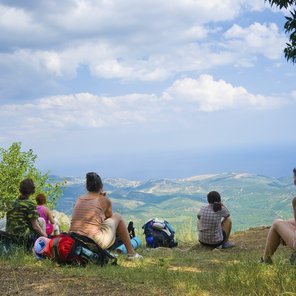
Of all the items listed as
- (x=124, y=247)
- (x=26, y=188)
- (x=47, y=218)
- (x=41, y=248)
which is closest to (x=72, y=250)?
(x=41, y=248)

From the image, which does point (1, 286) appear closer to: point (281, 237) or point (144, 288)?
point (144, 288)

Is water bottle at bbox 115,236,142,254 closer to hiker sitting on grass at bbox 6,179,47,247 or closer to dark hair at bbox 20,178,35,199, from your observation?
hiker sitting on grass at bbox 6,179,47,247

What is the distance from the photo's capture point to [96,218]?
782cm

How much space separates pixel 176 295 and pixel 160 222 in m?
7.50

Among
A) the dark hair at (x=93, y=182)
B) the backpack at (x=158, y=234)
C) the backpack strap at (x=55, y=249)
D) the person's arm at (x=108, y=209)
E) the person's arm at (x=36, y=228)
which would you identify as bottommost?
the backpack at (x=158, y=234)

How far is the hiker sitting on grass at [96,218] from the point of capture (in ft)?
25.5

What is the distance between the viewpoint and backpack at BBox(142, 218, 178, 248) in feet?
39.0

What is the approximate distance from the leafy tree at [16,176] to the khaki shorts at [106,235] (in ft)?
43.1

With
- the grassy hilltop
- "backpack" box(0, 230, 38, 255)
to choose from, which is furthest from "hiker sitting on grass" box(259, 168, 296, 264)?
"backpack" box(0, 230, 38, 255)

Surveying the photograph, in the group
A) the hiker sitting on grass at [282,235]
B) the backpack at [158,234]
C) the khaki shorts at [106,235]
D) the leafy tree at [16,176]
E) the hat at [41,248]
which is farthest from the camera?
the leafy tree at [16,176]

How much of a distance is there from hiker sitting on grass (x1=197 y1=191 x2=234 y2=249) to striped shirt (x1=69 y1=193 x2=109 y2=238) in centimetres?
390

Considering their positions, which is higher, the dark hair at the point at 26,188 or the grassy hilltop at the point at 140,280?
the dark hair at the point at 26,188

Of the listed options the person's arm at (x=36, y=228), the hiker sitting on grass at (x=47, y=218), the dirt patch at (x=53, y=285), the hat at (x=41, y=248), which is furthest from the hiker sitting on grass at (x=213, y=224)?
the dirt patch at (x=53, y=285)

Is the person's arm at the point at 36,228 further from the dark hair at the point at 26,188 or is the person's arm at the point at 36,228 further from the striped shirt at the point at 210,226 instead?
the striped shirt at the point at 210,226
